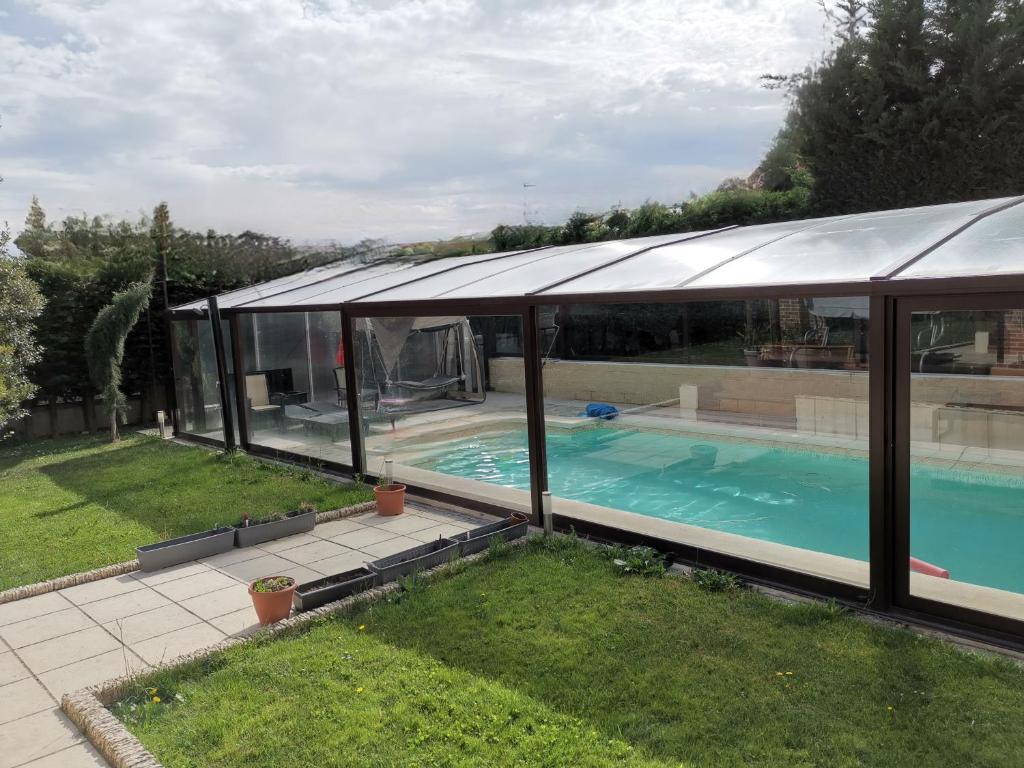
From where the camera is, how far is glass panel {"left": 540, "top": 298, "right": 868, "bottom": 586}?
16.6 feet

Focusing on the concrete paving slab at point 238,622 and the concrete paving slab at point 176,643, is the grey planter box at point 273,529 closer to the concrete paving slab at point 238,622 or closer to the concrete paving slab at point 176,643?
the concrete paving slab at point 238,622

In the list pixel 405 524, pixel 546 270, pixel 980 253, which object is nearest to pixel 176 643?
pixel 405 524

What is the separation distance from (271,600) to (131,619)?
40.4 inches

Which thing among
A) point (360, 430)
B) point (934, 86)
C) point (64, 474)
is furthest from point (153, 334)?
point (934, 86)

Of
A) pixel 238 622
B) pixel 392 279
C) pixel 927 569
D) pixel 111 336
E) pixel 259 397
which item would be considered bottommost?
pixel 238 622

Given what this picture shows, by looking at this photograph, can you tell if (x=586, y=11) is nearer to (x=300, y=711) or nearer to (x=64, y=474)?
(x=64, y=474)

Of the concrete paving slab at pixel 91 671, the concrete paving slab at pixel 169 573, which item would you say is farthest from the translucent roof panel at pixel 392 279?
the concrete paving slab at pixel 91 671

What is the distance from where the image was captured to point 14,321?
8.54 m

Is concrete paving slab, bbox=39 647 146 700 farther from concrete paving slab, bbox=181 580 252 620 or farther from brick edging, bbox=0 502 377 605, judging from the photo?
brick edging, bbox=0 502 377 605

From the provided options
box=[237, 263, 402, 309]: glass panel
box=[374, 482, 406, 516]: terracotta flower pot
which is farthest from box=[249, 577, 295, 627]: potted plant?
box=[237, 263, 402, 309]: glass panel

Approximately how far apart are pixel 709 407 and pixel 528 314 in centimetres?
603

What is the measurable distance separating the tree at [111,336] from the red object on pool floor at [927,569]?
9835mm

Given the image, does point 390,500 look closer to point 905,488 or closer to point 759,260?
point 759,260

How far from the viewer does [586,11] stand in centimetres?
1041
